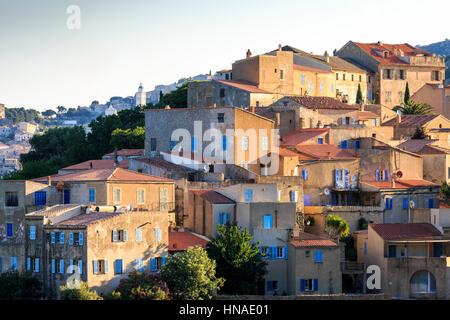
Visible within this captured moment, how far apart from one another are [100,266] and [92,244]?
45.2 inches

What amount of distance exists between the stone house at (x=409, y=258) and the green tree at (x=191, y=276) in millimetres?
9389

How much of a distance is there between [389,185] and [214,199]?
1326 centimetres

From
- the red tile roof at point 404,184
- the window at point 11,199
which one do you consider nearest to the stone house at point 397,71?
the red tile roof at point 404,184

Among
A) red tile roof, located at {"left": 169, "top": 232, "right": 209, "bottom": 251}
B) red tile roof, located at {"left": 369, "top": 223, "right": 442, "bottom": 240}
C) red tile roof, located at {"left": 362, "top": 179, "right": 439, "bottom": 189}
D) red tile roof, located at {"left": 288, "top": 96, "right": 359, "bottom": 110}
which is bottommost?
red tile roof, located at {"left": 169, "top": 232, "right": 209, "bottom": 251}

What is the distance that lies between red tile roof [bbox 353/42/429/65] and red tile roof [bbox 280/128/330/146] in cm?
2883

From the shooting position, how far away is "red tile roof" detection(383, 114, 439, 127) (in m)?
71.6

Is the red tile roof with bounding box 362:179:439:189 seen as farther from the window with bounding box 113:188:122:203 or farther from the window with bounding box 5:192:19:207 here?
the window with bounding box 5:192:19:207

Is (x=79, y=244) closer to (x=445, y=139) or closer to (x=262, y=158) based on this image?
(x=262, y=158)

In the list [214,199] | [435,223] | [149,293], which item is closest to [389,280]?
[435,223]

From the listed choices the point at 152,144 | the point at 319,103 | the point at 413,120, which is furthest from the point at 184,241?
the point at 413,120

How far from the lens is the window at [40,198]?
50.2 meters

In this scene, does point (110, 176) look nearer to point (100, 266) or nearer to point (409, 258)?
point (100, 266)

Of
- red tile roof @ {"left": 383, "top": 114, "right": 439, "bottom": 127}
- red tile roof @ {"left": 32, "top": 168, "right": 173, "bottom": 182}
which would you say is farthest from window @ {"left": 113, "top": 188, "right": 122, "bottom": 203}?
red tile roof @ {"left": 383, "top": 114, "right": 439, "bottom": 127}

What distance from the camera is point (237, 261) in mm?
46750
